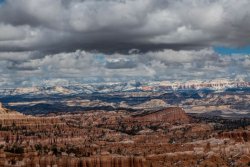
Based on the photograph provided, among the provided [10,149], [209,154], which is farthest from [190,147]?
[10,149]

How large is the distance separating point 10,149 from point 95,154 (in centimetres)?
2946

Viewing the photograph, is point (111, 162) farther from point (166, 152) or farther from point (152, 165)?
point (166, 152)

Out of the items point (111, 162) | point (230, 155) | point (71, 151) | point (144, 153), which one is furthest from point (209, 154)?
point (71, 151)

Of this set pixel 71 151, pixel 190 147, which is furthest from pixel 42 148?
pixel 190 147

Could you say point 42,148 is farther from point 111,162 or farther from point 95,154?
point 111,162

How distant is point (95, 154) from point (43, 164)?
2623cm

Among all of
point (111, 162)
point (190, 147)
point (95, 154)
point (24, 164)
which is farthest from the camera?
point (190, 147)

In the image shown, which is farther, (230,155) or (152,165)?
(230,155)

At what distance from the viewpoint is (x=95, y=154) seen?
18100 centimetres

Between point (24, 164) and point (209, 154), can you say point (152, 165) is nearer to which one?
point (209, 154)

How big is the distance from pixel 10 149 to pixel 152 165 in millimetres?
49692

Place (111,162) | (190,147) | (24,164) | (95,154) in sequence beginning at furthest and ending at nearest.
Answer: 1. (190,147)
2. (95,154)
3. (111,162)
4. (24,164)

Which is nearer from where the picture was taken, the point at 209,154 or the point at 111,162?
the point at 111,162

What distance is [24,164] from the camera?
154m
